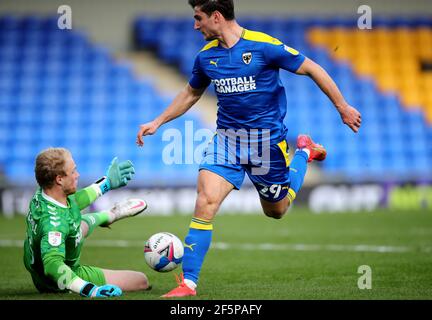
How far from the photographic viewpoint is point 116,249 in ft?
33.6

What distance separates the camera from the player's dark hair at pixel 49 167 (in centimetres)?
600

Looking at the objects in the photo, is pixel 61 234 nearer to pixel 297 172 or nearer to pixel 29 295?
pixel 29 295

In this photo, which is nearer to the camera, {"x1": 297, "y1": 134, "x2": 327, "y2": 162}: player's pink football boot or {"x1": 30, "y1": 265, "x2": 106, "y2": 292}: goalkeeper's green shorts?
{"x1": 30, "y1": 265, "x2": 106, "y2": 292}: goalkeeper's green shorts

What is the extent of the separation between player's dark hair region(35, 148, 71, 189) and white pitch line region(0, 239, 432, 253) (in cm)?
441

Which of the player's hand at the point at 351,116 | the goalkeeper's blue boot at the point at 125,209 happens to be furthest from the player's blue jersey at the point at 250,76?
the goalkeeper's blue boot at the point at 125,209

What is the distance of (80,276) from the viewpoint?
630cm

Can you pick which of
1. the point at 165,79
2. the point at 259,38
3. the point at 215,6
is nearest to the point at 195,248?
the point at 259,38

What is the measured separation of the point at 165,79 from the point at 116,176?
529 inches

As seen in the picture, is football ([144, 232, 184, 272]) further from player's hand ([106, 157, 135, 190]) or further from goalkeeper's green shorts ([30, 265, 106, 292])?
player's hand ([106, 157, 135, 190])

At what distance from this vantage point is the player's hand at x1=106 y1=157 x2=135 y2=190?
6711 millimetres

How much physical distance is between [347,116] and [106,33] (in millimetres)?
14616

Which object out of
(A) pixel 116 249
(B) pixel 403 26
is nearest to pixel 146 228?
(A) pixel 116 249

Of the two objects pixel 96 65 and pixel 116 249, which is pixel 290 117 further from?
pixel 116 249

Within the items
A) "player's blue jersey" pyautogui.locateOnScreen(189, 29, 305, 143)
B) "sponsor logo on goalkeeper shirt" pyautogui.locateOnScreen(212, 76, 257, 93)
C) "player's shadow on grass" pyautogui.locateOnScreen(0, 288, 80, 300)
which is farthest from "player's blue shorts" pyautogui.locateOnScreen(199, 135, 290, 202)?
"player's shadow on grass" pyautogui.locateOnScreen(0, 288, 80, 300)
